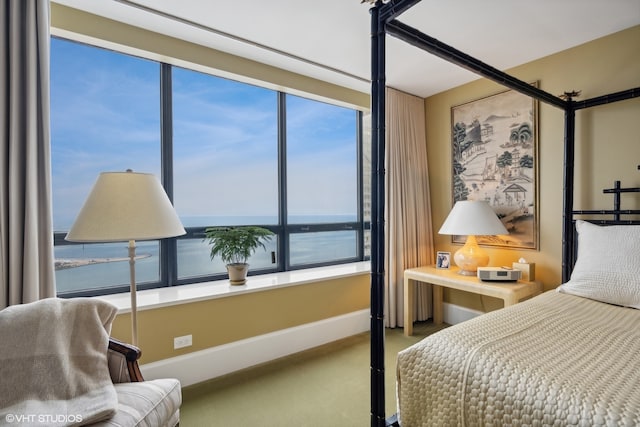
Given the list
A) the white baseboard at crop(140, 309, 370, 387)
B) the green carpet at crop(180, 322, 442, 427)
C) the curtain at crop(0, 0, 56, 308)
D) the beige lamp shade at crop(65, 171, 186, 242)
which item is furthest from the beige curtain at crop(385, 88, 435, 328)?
the curtain at crop(0, 0, 56, 308)

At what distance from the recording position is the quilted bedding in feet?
3.04

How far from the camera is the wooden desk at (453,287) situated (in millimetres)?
2338

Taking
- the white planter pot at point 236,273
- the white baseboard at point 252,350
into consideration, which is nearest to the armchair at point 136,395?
the white baseboard at point 252,350

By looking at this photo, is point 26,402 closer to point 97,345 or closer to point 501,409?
point 97,345

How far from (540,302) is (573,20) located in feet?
6.13

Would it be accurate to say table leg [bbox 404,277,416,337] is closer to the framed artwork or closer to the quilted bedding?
the framed artwork

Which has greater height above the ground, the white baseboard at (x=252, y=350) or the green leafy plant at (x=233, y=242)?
the green leafy plant at (x=233, y=242)

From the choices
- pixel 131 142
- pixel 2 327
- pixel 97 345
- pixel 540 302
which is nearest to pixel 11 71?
pixel 131 142

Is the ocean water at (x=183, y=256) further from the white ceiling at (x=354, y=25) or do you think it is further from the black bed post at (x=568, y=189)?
the black bed post at (x=568, y=189)

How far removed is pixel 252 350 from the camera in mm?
2467

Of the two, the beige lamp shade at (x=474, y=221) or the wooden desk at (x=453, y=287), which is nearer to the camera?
the wooden desk at (x=453, y=287)

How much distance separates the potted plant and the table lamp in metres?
1.68

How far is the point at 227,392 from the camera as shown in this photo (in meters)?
2.11

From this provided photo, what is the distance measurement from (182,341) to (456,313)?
2561 mm
